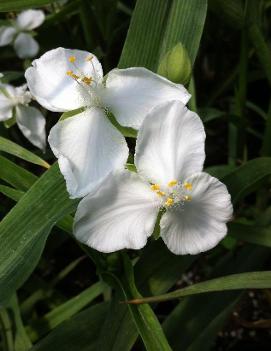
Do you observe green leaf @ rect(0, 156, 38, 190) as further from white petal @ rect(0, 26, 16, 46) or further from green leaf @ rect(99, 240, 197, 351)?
white petal @ rect(0, 26, 16, 46)

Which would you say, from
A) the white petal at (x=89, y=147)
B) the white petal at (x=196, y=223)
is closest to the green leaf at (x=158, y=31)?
the white petal at (x=89, y=147)

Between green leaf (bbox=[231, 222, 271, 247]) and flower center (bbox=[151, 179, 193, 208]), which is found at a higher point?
flower center (bbox=[151, 179, 193, 208])

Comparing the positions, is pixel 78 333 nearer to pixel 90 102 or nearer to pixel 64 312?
pixel 64 312

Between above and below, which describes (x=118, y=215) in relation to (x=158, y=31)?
below

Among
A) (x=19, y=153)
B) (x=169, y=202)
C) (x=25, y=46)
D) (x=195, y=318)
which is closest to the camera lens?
(x=169, y=202)

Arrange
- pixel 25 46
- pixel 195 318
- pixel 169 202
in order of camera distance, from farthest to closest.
→ pixel 25 46
pixel 195 318
pixel 169 202

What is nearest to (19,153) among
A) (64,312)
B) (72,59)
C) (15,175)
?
(15,175)

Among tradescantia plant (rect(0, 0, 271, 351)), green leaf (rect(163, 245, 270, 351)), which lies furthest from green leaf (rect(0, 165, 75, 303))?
green leaf (rect(163, 245, 270, 351))
